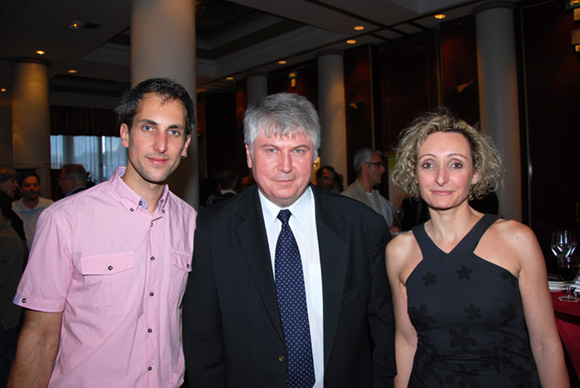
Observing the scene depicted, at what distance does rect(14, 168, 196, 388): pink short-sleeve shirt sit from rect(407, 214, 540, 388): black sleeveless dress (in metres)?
1.01

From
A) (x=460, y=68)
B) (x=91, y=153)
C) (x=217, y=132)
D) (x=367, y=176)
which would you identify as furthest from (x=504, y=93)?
(x=91, y=153)

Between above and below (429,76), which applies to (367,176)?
below

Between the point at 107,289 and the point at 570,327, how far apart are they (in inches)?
92.8

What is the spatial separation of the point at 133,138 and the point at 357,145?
705 cm

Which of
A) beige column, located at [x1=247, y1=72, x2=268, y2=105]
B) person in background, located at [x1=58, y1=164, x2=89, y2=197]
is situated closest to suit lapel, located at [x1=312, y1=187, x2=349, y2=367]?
person in background, located at [x1=58, y1=164, x2=89, y2=197]

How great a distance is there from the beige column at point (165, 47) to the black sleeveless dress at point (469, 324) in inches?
129

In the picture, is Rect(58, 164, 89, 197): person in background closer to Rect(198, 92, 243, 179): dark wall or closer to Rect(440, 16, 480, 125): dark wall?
Rect(440, 16, 480, 125): dark wall

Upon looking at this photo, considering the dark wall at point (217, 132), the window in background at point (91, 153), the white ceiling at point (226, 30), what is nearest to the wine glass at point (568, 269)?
the white ceiling at point (226, 30)

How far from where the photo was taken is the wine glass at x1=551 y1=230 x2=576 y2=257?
2412mm

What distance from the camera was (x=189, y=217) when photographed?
1913 millimetres

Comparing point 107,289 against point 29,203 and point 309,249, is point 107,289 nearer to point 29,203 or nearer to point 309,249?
point 309,249

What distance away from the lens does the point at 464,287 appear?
167 cm

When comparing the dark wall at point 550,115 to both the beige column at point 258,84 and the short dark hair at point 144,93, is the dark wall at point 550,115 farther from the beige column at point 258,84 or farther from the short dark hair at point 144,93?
the short dark hair at point 144,93

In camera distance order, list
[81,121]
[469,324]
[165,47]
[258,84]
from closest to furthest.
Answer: [469,324] < [165,47] < [258,84] < [81,121]
